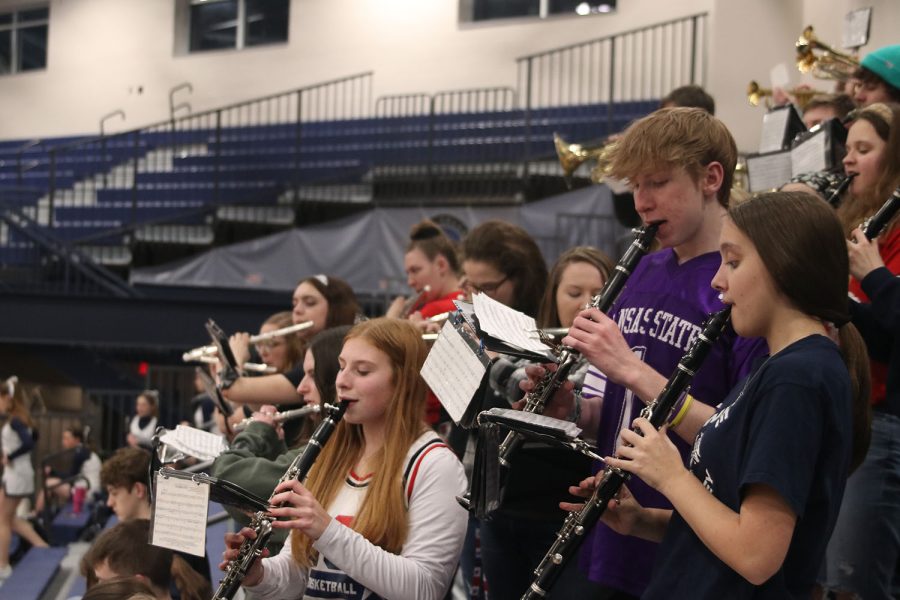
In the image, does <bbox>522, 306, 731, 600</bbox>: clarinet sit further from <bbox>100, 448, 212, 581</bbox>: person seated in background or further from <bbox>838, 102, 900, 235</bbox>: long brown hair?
<bbox>100, 448, 212, 581</bbox>: person seated in background

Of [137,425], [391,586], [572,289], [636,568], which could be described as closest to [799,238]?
[636,568]

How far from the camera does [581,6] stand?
488 inches

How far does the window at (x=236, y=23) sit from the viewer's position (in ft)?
48.6

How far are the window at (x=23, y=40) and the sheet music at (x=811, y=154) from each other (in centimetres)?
1489

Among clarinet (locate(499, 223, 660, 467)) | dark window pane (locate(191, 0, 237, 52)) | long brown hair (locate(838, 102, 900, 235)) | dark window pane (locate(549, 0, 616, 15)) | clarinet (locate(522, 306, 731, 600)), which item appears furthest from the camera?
dark window pane (locate(191, 0, 237, 52))

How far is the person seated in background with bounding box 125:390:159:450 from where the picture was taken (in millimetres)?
9547

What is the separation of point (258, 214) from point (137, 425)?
141 inches

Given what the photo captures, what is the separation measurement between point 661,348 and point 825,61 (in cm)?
273

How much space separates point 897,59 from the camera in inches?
130

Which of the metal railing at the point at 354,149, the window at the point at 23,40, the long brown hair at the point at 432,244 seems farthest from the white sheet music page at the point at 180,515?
the window at the point at 23,40

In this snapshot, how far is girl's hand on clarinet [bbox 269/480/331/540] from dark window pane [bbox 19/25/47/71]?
15.5 metres

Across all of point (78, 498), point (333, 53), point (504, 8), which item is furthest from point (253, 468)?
point (333, 53)

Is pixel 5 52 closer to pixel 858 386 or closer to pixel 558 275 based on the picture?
pixel 558 275

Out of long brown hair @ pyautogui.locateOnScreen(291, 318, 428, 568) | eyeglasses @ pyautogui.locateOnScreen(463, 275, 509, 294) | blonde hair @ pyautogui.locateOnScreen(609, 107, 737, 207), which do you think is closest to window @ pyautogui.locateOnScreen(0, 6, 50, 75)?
eyeglasses @ pyautogui.locateOnScreen(463, 275, 509, 294)
